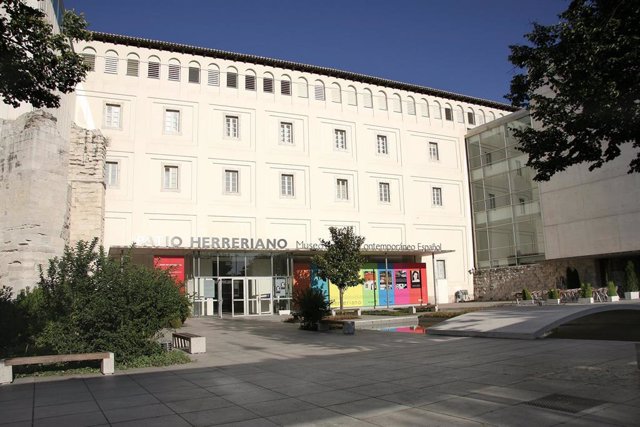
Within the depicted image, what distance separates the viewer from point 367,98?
3734 centimetres

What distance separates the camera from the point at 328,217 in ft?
111

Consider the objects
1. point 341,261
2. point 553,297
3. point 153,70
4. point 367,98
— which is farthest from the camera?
point 367,98

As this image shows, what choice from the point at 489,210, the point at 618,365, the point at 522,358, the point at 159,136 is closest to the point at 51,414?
the point at 522,358

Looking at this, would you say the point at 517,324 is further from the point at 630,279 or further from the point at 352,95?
the point at 352,95

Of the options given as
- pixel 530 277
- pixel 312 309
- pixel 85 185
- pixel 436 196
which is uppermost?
pixel 436 196

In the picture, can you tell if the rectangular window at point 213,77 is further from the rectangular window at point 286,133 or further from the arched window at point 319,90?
the arched window at point 319,90

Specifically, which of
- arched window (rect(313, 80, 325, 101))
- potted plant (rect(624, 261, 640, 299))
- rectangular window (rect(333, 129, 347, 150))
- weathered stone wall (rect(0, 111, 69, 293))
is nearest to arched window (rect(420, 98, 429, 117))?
rectangular window (rect(333, 129, 347, 150))

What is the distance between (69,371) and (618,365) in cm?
1019

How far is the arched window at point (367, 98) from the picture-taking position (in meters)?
37.2

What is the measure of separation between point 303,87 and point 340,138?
4551mm

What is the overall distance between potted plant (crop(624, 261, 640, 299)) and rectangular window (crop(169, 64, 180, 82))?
30.4m

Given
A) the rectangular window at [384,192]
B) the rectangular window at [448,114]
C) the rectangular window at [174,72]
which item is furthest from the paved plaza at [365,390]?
the rectangular window at [448,114]

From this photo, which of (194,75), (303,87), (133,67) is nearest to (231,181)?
(194,75)

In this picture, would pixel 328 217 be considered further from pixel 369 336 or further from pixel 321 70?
pixel 369 336
